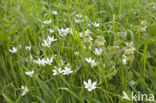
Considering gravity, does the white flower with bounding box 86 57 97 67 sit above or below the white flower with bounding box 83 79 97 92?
above

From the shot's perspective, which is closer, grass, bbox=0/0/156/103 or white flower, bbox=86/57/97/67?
grass, bbox=0/0/156/103

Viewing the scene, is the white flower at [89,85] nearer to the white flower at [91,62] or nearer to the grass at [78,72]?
the grass at [78,72]

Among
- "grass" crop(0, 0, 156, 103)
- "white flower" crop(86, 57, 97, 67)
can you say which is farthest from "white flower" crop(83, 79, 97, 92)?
"white flower" crop(86, 57, 97, 67)

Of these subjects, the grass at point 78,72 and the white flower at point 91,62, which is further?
the white flower at point 91,62

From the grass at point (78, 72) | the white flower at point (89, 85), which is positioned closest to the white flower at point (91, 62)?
the grass at point (78, 72)

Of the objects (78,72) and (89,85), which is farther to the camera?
(78,72)

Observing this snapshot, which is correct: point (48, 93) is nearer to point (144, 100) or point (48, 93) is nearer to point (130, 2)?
point (144, 100)

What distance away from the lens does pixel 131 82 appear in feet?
4.28

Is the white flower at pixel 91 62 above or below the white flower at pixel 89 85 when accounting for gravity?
above

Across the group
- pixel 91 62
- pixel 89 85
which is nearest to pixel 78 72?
pixel 91 62

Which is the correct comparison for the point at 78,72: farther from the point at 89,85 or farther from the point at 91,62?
the point at 89,85

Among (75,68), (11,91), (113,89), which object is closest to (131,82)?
(113,89)

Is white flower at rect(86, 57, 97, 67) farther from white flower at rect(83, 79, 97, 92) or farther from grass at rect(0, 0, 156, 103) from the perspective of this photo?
white flower at rect(83, 79, 97, 92)

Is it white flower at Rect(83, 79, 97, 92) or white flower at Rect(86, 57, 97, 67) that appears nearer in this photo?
white flower at Rect(83, 79, 97, 92)
